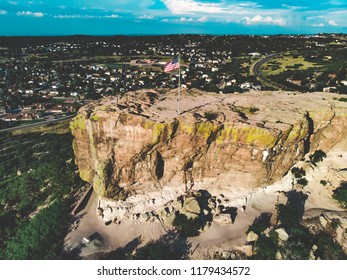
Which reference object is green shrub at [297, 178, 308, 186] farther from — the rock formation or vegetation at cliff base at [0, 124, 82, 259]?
vegetation at cliff base at [0, 124, 82, 259]

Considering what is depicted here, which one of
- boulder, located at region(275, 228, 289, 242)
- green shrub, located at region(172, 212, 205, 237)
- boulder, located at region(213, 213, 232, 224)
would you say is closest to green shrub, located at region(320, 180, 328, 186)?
boulder, located at region(275, 228, 289, 242)

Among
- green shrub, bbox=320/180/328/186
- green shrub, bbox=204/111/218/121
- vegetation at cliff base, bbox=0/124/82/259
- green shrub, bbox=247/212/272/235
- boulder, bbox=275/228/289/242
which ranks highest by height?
green shrub, bbox=204/111/218/121

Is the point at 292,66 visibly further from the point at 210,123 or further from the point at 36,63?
the point at 36,63

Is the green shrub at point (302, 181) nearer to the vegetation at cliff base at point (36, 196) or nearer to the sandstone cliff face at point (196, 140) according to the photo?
the sandstone cliff face at point (196, 140)

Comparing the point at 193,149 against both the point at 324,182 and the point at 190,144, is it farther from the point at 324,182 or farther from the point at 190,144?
the point at 324,182

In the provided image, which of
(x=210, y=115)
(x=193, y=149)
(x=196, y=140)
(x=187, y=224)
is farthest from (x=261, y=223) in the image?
(x=210, y=115)

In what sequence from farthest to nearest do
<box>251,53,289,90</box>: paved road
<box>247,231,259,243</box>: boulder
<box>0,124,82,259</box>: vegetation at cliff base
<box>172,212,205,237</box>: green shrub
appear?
1. <box>251,53,289,90</box>: paved road
2. <box>172,212,205,237</box>: green shrub
3. <box>0,124,82,259</box>: vegetation at cliff base
4. <box>247,231,259,243</box>: boulder

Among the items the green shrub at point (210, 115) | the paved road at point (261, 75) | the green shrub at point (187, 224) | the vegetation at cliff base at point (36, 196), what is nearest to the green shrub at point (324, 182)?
the green shrub at point (210, 115)
